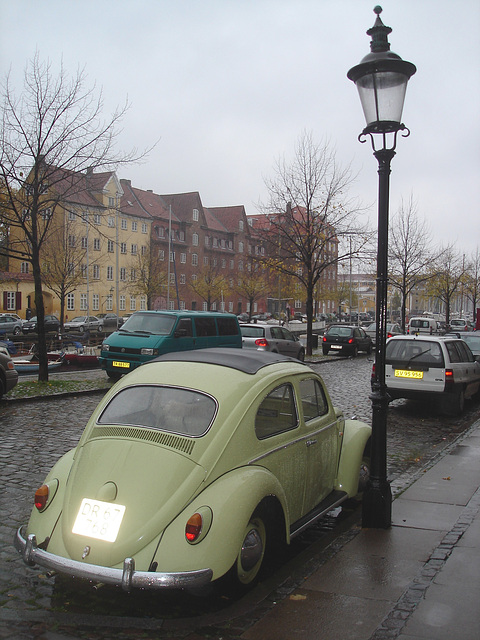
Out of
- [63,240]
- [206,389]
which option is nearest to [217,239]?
[63,240]

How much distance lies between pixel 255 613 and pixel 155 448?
4.07 feet

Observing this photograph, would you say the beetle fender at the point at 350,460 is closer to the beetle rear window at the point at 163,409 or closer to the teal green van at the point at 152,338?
the beetle rear window at the point at 163,409

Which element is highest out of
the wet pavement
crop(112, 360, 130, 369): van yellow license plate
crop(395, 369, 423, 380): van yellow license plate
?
crop(395, 369, 423, 380): van yellow license plate

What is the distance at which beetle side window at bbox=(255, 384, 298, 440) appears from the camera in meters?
4.60

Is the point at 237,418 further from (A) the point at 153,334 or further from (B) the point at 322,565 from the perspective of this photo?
(A) the point at 153,334

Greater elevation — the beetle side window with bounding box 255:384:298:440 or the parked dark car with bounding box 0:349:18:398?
the beetle side window with bounding box 255:384:298:440

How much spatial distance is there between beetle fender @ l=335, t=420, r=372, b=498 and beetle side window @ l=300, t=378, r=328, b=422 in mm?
518

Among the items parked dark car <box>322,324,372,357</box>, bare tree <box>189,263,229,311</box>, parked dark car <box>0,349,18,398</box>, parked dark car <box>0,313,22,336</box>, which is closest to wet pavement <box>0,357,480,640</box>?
parked dark car <box>0,349,18,398</box>

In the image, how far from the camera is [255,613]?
4.00 meters

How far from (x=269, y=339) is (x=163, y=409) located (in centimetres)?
1826

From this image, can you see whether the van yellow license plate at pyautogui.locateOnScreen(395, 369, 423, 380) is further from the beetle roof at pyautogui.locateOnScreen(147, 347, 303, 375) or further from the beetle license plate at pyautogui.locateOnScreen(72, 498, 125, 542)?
the beetle license plate at pyautogui.locateOnScreen(72, 498, 125, 542)

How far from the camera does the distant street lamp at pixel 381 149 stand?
18.5 feet

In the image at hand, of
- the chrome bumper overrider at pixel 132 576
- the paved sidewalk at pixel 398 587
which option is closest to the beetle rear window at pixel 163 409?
the chrome bumper overrider at pixel 132 576

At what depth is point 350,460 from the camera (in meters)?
5.93
